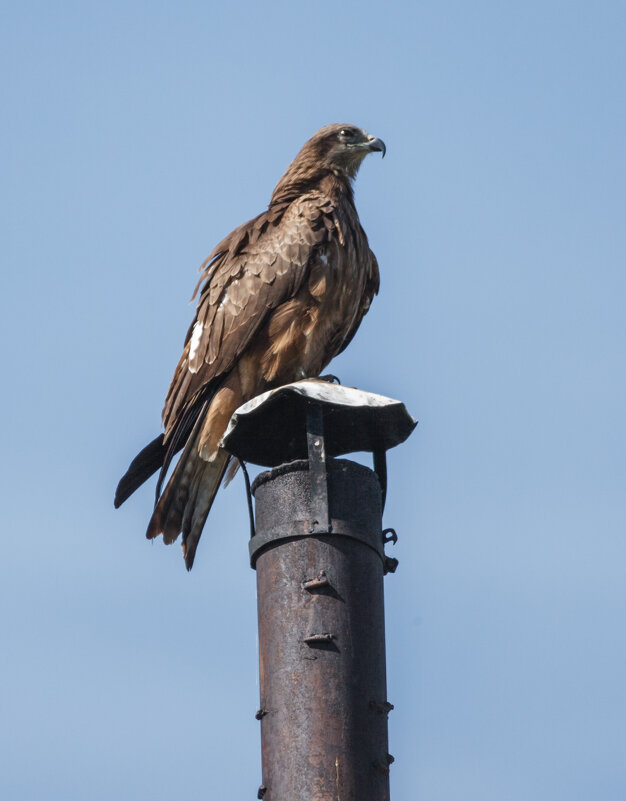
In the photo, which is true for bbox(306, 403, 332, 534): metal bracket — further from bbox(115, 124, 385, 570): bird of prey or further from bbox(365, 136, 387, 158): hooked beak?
bbox(365, 136, 387, 158): hooked beak

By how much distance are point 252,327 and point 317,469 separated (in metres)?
Result: 2.80

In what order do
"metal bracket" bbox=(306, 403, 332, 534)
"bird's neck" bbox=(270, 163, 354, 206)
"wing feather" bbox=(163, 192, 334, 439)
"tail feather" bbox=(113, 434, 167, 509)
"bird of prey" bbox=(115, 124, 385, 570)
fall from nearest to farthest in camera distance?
"metal bracket" bbox=(306, 403, 332, 534)
"tail feather" bbox=(113, 434, 167, 509)
"bird of prey" bbox=(115, 124, 385, 570)
"wing feather" bbox=(163, 192, 334, 439)
"bird's neck" bbox=(270, 163, 354, 206)

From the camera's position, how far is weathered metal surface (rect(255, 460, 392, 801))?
4.12 m

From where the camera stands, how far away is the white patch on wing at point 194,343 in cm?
745

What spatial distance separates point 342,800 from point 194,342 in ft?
13.1

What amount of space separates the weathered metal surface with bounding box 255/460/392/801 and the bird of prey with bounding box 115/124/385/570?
7.33 feet

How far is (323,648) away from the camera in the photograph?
4.31m

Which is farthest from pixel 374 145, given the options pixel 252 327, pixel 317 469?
pixel 317 469

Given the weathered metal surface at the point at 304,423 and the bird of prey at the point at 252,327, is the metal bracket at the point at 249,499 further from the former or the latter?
the bird of prey at the point at 252,327

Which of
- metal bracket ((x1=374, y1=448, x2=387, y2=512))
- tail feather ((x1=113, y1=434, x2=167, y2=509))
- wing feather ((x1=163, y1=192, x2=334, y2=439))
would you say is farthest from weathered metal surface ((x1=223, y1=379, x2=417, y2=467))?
wing feather ((x1=163, y1=192, x2=334, y2=439))

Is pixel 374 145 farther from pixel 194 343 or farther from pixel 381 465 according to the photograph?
pixel 381 465

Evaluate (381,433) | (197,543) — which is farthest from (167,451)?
(381,433)

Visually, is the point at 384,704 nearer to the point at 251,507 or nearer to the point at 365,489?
the point at 365,489

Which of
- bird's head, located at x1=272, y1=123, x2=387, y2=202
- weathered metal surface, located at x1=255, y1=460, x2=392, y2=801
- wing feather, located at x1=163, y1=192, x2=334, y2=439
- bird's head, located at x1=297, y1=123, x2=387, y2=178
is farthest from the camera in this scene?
bird's head, located at x1=297, y1=123, x2=387, y2=178
